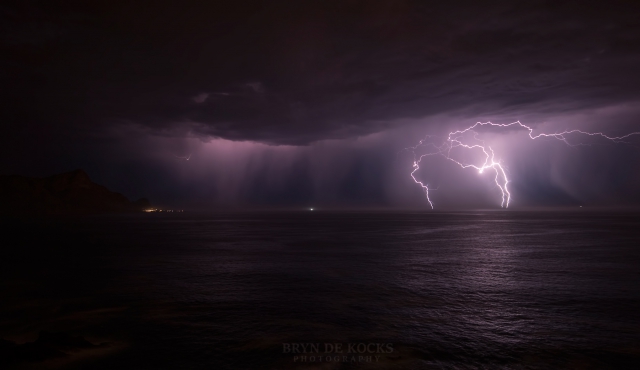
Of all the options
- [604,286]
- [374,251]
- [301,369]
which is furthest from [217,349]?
[374,251]

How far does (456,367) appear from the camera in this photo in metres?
10.3

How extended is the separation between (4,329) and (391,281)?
56.1ft

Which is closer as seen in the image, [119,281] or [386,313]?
[386,313]

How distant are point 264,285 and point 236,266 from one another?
24.0ft

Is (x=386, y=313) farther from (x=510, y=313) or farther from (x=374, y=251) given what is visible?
(x=374, y=251)

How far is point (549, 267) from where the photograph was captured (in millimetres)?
26703

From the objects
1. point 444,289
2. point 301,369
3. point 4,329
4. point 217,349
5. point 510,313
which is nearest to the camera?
point 301,369

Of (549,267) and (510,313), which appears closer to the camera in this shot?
(510,313)

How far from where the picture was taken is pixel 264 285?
828 inches

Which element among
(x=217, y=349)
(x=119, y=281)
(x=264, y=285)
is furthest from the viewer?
(x=119, y=281)

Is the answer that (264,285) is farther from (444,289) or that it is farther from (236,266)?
(444,289)

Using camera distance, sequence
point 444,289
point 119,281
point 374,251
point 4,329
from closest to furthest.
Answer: point 4,329 → point 444,289 → point 119,281 → point 374,251

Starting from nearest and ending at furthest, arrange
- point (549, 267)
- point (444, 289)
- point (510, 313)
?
point (510, 313) → point (444, 289) → point (549, 267)

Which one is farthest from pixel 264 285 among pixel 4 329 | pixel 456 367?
pixel 456 367
